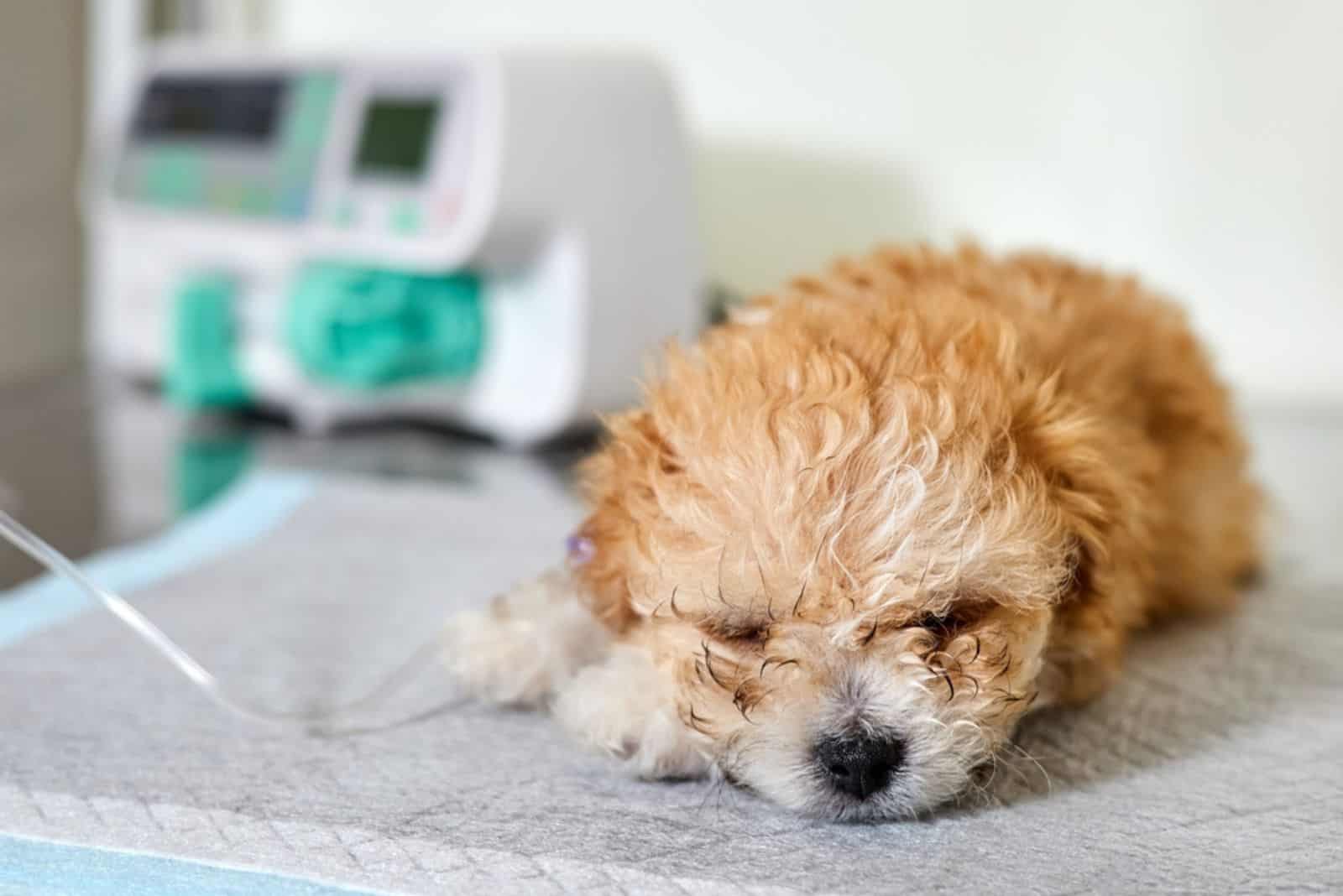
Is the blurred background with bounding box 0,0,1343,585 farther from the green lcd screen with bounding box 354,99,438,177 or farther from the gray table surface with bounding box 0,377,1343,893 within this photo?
the gray table surface with bounding box 0,377,1343,893

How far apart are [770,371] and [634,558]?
22 cm

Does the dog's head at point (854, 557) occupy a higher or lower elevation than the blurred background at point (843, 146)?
lower

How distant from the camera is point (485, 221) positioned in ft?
9.20

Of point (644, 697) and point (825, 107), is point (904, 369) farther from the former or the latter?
point (825, 107)

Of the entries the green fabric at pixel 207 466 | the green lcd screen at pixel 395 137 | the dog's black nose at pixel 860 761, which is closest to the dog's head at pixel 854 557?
the dog's black nose at pixel 860 761

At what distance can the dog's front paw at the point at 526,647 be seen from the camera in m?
1.53

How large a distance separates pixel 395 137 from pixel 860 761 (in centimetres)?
215

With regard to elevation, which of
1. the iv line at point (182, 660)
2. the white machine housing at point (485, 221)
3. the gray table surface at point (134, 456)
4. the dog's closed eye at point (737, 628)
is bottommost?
the gray table surface at point (134, 456)

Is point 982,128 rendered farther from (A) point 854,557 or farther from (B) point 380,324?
(A) point 854,557

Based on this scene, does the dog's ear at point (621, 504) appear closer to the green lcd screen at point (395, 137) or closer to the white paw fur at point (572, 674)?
the white paw fur at point (572, 674)

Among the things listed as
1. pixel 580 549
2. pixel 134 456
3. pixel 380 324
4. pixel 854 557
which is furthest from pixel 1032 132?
pixel 854 557

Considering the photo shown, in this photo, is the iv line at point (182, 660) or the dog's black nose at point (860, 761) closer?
the dog's black nose at point (860, 761)

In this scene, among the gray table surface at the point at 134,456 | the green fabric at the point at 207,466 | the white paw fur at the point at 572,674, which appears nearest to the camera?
the white paw fur at the point at 572,674

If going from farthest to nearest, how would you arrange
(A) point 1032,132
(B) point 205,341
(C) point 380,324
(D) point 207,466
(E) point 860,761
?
(A) point 1032,132 → (B) point 205,341 → (C) point 380,324 → (D) point 207,466 → (E) point 860,761
